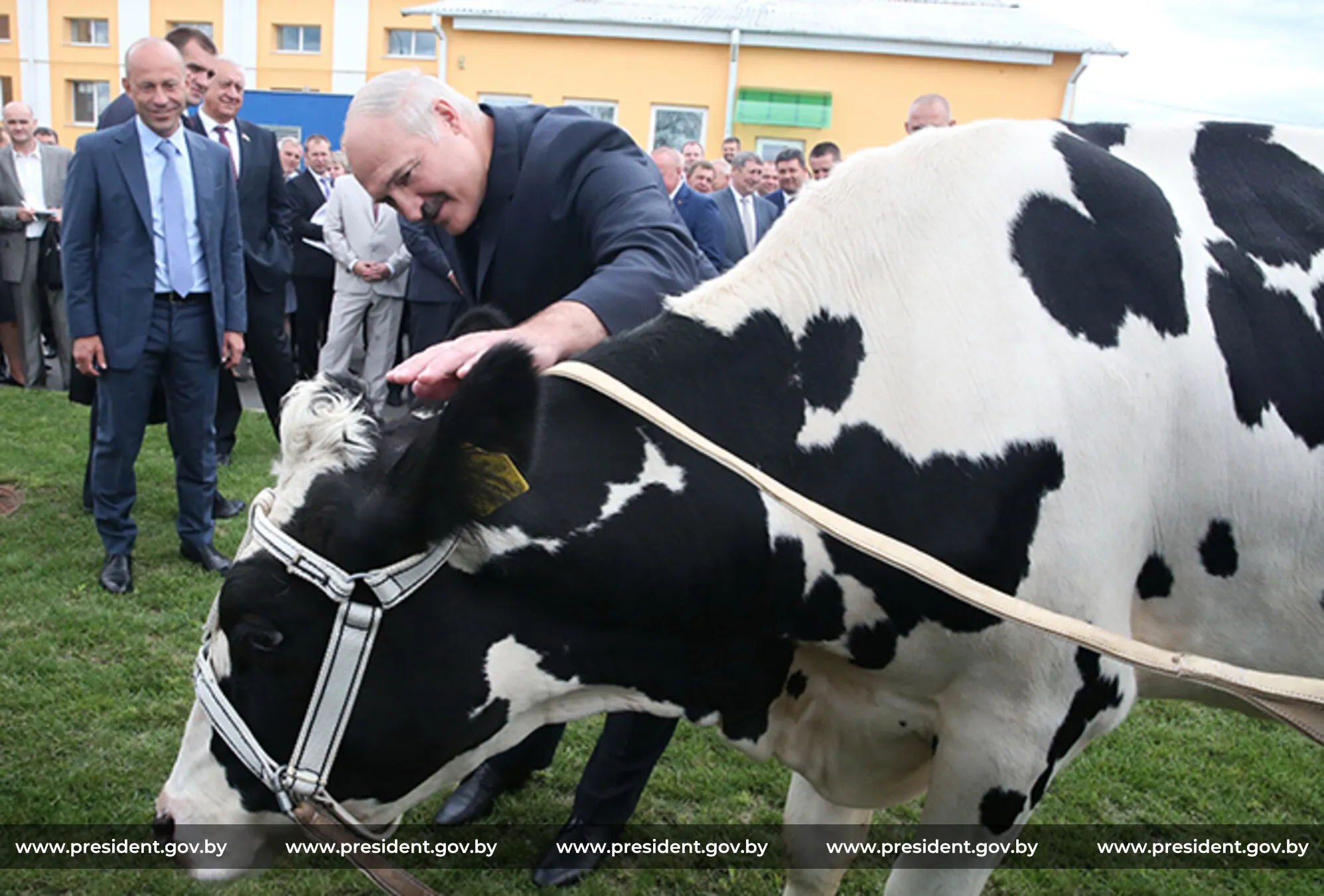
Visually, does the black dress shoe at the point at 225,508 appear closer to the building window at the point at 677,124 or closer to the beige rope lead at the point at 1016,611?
the beige rope lead at the point at 1016,611

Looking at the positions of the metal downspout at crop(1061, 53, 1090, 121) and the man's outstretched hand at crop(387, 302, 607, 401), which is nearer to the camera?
the man's outstretched hand at crop(387, 302, 607, 401)

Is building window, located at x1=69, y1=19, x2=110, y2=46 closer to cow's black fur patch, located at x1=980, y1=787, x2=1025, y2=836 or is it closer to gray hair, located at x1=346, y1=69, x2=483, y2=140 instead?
gray hair, located at x1=346, y1=69, x2=483, y2=140

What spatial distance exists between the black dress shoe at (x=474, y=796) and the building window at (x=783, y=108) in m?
25.1

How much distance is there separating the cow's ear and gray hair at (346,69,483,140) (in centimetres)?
98

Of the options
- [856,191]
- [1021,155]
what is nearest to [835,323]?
[856,191]

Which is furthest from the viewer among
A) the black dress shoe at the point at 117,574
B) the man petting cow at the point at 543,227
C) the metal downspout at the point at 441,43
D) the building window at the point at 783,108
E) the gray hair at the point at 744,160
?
the metal downspout at the point at 441,43

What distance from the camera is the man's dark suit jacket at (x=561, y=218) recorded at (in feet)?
7.32

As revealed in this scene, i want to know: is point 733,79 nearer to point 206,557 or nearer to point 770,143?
point 770,143

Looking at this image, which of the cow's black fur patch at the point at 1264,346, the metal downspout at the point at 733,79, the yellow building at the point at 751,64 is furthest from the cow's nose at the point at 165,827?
the metal downspout at the point at 733,79

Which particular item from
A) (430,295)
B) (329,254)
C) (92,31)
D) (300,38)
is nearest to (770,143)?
(329,254)

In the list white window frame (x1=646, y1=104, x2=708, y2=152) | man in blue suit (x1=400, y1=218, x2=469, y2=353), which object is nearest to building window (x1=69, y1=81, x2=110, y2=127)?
white window frame (x1=646, y1=104, x2=708, y2=152)

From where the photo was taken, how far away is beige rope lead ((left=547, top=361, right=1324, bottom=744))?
1433mm

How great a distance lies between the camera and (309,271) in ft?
28.3

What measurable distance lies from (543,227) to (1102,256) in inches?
54.8
